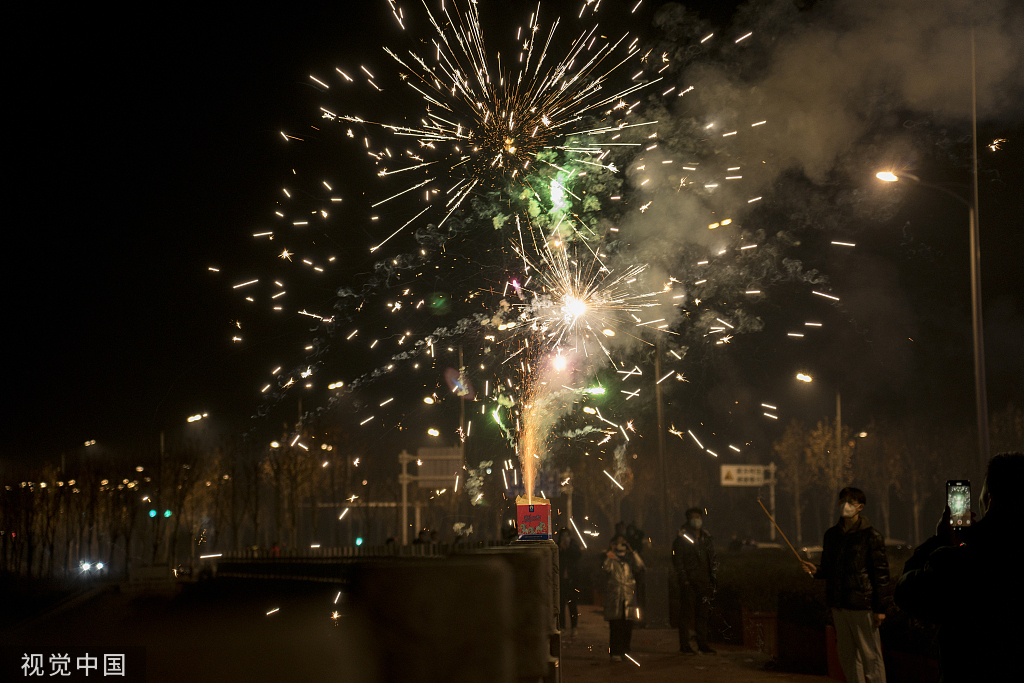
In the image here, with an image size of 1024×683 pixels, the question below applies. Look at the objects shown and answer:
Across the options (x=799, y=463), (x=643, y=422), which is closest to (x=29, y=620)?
(x=643, y=422)

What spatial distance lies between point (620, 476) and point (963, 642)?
61.0m

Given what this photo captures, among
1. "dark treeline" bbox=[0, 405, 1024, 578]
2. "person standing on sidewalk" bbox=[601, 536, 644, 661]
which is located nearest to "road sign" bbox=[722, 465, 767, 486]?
"dark treeline" bbox=[0, 405, 1024, 578]

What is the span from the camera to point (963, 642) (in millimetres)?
3312

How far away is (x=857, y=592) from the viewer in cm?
766

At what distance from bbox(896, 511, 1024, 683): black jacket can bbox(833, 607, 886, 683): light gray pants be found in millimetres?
4593

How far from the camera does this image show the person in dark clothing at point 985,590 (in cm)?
321

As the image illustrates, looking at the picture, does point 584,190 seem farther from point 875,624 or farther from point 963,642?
point 963,642

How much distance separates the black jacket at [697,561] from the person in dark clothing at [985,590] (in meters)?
9.12

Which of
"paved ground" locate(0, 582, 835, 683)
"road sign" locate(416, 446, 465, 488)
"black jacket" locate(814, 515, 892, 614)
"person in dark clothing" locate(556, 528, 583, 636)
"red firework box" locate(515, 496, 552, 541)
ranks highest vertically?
"road sign" locate(416, 446, 465, 488)

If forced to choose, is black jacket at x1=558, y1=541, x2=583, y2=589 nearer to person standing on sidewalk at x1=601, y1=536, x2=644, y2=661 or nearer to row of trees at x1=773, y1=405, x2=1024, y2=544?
person standing on sidewalk at x1=601, y1=536, x2=644, y2=661

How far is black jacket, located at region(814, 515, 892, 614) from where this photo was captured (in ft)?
25.0

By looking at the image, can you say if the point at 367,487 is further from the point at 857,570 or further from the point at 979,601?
the point at 979,601

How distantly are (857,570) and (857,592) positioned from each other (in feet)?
0.63

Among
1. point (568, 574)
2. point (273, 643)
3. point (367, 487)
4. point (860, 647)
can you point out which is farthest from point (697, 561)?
point (367, 487)
